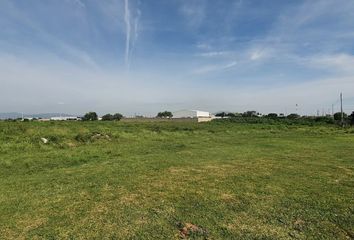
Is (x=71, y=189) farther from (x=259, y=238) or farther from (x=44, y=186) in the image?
(x=259, y=238)

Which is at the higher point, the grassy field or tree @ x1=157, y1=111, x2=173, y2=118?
tree @ x1=157, y1=111, x2=173, y2=118

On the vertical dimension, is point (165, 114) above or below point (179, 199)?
above

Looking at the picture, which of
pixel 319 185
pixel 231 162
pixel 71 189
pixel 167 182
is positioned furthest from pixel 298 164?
pixel 71 189

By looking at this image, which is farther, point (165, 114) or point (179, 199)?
point (165, 114)

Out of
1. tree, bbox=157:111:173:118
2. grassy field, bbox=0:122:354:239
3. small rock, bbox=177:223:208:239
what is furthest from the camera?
tree, bbox=157:111:173:118

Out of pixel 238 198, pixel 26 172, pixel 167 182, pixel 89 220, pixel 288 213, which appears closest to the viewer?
pixel 89 220

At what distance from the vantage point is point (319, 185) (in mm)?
9016

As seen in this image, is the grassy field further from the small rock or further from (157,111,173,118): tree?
(157,111,173,118): tree

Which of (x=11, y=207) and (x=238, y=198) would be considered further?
(x=238, y=198)

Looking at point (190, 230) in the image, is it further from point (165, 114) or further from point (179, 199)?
point (165, 114)

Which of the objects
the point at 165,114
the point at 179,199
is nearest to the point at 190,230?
the point at 179,199

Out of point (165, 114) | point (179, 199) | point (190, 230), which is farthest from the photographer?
point (165, 114)

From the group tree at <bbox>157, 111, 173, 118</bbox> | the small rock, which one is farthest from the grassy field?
tree at <bbox>157, 111, 173, 118</bbox>

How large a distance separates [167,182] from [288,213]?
12.3ft
